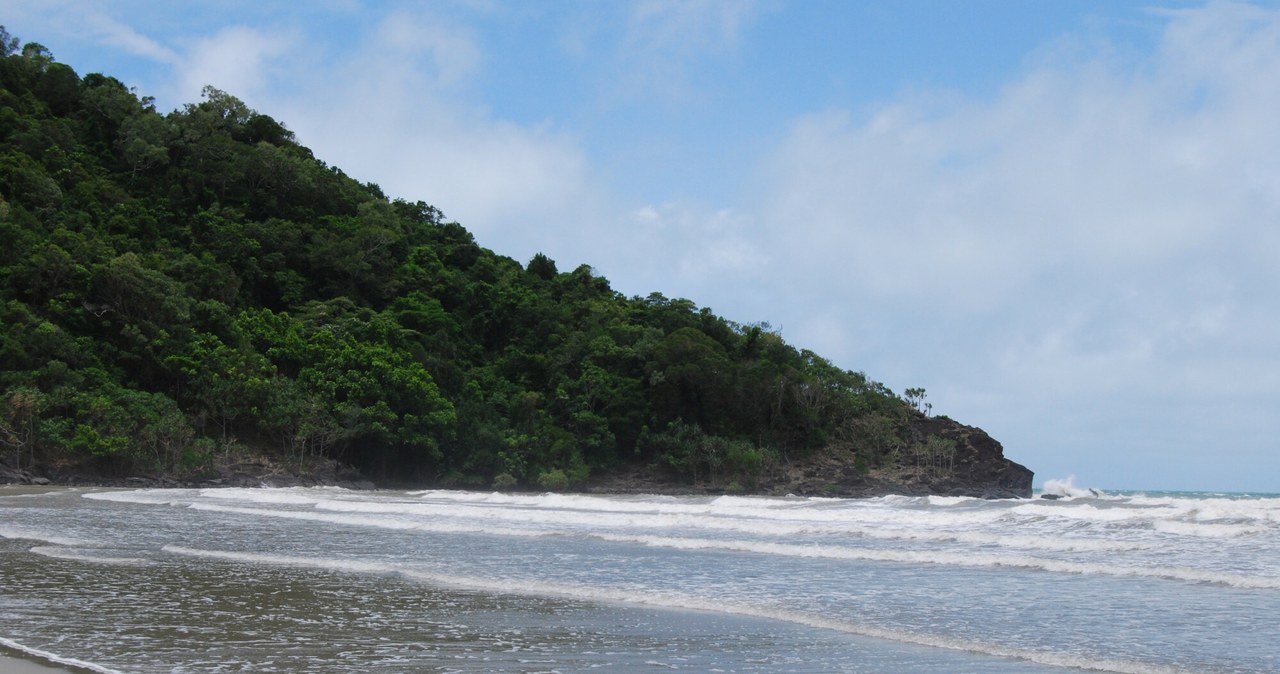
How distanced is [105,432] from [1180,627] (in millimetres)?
39132

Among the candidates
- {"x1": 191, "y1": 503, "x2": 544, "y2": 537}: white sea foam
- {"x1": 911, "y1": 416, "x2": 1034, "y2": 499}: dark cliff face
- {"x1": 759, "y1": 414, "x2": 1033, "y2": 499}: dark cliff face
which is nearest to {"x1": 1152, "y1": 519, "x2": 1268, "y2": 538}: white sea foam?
{"x1": 191, "y1": 503, "x2": 544, "y2": 537}: white sea foam

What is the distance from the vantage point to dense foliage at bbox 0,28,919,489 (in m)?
41.0

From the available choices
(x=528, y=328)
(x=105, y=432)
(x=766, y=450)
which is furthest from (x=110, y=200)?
(x=766, y=450)

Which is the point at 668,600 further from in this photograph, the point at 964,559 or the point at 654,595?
the point at 964,559

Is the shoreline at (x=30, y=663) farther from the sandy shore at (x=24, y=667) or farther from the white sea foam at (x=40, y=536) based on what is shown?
the white sea foam at (x=40, y=536)

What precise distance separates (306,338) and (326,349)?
3.00m

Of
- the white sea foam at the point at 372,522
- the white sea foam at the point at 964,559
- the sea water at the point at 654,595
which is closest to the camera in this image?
the sea water at the point at 654,595

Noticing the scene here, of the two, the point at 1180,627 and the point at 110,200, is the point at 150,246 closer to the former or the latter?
the point at 110,200

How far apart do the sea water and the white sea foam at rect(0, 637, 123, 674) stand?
36mm

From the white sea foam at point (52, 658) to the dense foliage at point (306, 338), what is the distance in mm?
33662

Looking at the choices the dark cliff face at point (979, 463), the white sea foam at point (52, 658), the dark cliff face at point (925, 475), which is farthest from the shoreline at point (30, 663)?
the dark cliff face at point (979, 463)

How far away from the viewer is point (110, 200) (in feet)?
174

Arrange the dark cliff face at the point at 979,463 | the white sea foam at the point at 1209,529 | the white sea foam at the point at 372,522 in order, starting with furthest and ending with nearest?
the dark cliff face at the point at 979,463 → the white sea foam at the point at 372,522 → the white sea foam at the point at 1209,529

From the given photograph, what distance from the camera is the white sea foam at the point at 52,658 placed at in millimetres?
6176
